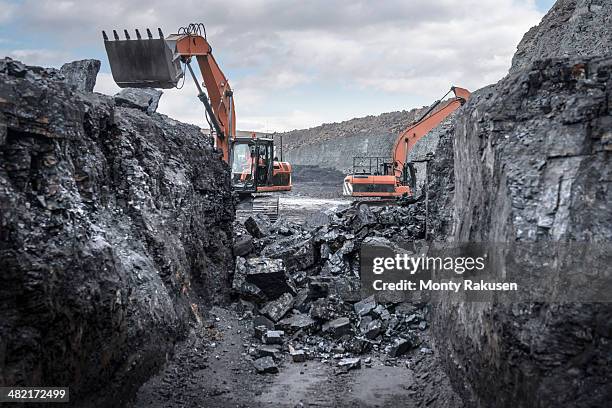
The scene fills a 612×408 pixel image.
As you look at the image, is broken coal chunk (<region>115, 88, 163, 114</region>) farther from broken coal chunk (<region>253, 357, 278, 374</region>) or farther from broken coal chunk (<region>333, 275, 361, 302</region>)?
broken coal chunk (<region>253, 357, 278, 374</region>)

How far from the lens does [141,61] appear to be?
1021 centimetres

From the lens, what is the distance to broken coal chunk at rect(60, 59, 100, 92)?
8.05m

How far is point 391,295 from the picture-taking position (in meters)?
8.27

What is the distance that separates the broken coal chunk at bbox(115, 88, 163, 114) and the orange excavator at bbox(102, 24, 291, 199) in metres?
1.61

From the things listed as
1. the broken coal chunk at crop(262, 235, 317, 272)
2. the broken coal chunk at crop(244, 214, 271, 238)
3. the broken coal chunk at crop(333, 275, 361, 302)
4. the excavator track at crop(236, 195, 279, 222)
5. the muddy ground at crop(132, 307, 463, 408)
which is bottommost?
the muddy ground at crop(132, 307, 463, 408)

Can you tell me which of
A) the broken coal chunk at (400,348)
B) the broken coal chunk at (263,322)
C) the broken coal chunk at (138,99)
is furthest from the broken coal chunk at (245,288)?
the broken coal chunk at (138,99)

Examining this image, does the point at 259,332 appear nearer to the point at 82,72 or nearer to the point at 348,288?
the point at 348,288

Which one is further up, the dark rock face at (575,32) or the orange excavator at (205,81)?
the dark rock face at (575,32)

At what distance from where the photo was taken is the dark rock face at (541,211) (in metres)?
3.65

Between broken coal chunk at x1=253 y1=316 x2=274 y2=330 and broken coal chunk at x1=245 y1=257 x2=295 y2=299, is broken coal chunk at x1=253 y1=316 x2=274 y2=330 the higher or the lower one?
the lower one

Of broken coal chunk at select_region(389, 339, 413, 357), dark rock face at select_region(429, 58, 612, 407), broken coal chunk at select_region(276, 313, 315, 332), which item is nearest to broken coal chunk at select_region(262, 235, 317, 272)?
broken coal chunk at select_region(276, 313, 315, 332)

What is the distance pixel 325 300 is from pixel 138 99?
3905 mm

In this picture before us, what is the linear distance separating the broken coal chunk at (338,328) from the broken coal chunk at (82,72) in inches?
183

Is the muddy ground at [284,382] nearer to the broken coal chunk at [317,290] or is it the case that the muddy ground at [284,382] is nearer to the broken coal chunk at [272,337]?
the broken coal chunk at [272,337]
